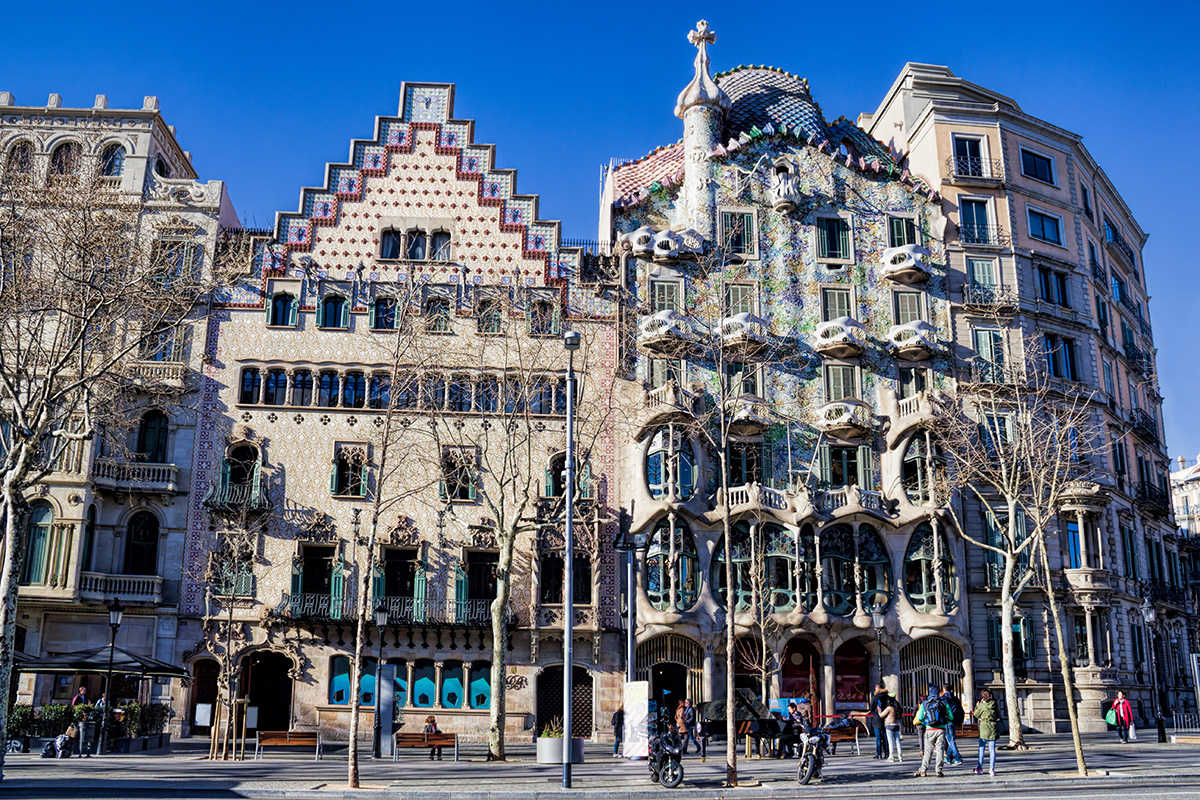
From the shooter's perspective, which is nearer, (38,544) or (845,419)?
(38,544)

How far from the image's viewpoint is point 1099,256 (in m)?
48.3

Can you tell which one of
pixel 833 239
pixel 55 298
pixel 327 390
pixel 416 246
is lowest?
pixel 55 298

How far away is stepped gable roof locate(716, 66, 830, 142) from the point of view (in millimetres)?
45594

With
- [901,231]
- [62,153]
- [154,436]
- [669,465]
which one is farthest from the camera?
[901,231]

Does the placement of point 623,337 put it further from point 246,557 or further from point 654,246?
point 246,557

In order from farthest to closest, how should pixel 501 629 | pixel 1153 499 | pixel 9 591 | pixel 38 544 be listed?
pixel 1153 499
pixel 38 544
pixel 501 629
pixel 9 591

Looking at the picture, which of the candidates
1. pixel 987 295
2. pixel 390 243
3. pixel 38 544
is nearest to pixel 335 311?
pixel 390 243

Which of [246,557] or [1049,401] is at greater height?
[1049,401]

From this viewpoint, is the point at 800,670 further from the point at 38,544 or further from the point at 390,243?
the point at 38,544

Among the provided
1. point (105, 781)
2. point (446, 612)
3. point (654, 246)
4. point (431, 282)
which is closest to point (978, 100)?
point (654, 246)

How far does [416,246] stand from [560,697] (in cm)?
1805

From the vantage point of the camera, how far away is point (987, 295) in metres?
42.7

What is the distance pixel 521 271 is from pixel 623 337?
15.8ft

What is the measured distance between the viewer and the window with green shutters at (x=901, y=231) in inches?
1715
